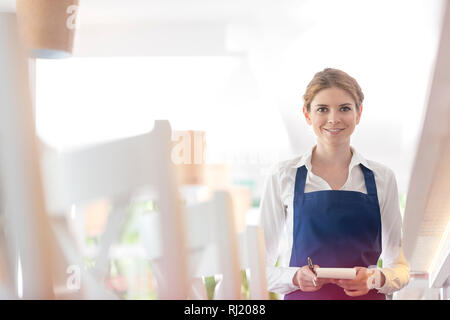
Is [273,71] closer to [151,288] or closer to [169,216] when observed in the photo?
[169,216]

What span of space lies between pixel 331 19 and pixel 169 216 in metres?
0.39

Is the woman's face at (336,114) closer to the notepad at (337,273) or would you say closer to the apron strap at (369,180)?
the apron strap at (369,180)

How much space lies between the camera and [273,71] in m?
1.00

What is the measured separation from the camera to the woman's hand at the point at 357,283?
97cm

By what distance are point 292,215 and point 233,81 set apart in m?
0.22

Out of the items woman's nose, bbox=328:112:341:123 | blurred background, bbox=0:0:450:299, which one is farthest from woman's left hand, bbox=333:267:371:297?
woman's nose, bbox=328:112:341:123

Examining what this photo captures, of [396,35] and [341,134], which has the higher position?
[396,35]

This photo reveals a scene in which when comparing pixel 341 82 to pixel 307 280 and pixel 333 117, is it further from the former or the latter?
pixel 307 280

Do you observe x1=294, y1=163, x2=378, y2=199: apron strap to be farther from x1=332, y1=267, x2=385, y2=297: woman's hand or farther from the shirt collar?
x1=332, y1=267, x2=385, y2=297: woman's hand

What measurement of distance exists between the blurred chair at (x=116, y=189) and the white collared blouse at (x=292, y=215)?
136 millimetres

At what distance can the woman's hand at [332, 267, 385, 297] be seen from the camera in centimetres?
97

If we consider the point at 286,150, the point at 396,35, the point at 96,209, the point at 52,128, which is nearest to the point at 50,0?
the point at 52,128

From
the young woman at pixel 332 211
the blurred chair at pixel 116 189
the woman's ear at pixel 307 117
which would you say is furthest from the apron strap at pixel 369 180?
the blurred chair at pixel 116 189
